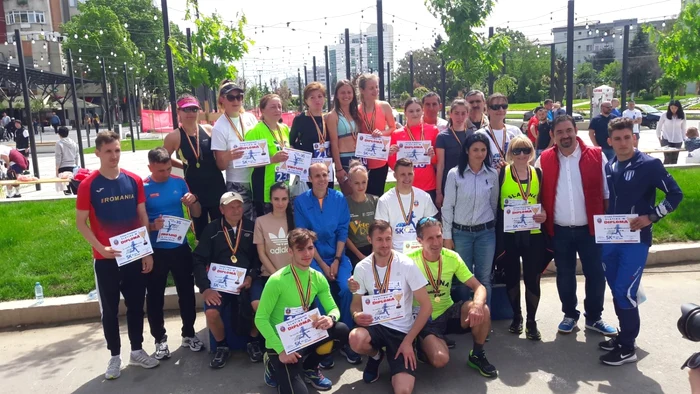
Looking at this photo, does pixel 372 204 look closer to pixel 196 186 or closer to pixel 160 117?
pixel 196 186

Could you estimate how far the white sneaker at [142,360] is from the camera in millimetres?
5211

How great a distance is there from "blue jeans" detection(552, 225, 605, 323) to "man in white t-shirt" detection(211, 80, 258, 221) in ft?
10.7

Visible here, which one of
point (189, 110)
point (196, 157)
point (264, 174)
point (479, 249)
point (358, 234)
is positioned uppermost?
point (189, 110)

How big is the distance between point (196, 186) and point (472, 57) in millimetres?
5931

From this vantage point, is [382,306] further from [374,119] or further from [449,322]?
[374,119]

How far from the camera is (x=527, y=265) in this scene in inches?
215

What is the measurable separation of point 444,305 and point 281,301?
150cm

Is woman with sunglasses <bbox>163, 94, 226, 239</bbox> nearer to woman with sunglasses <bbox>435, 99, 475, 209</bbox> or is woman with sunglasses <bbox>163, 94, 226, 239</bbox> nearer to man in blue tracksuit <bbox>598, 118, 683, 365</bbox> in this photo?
woman with sunglasses <bbox>435, 99, 475, 209</bbox>

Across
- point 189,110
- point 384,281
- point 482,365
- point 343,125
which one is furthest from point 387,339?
point 189,110

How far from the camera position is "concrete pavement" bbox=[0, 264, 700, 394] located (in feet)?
15.2

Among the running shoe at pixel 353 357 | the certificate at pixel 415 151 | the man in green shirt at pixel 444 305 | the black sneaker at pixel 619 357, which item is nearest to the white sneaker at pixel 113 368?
the running shoe at pixel 353 357

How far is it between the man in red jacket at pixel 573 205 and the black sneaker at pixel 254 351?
10.1ft

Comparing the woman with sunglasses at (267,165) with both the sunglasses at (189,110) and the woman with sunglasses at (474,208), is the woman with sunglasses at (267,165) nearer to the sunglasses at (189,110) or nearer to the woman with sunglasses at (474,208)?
the sunglasses at (189,110)

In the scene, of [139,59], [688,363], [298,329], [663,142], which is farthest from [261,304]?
[139,59]
